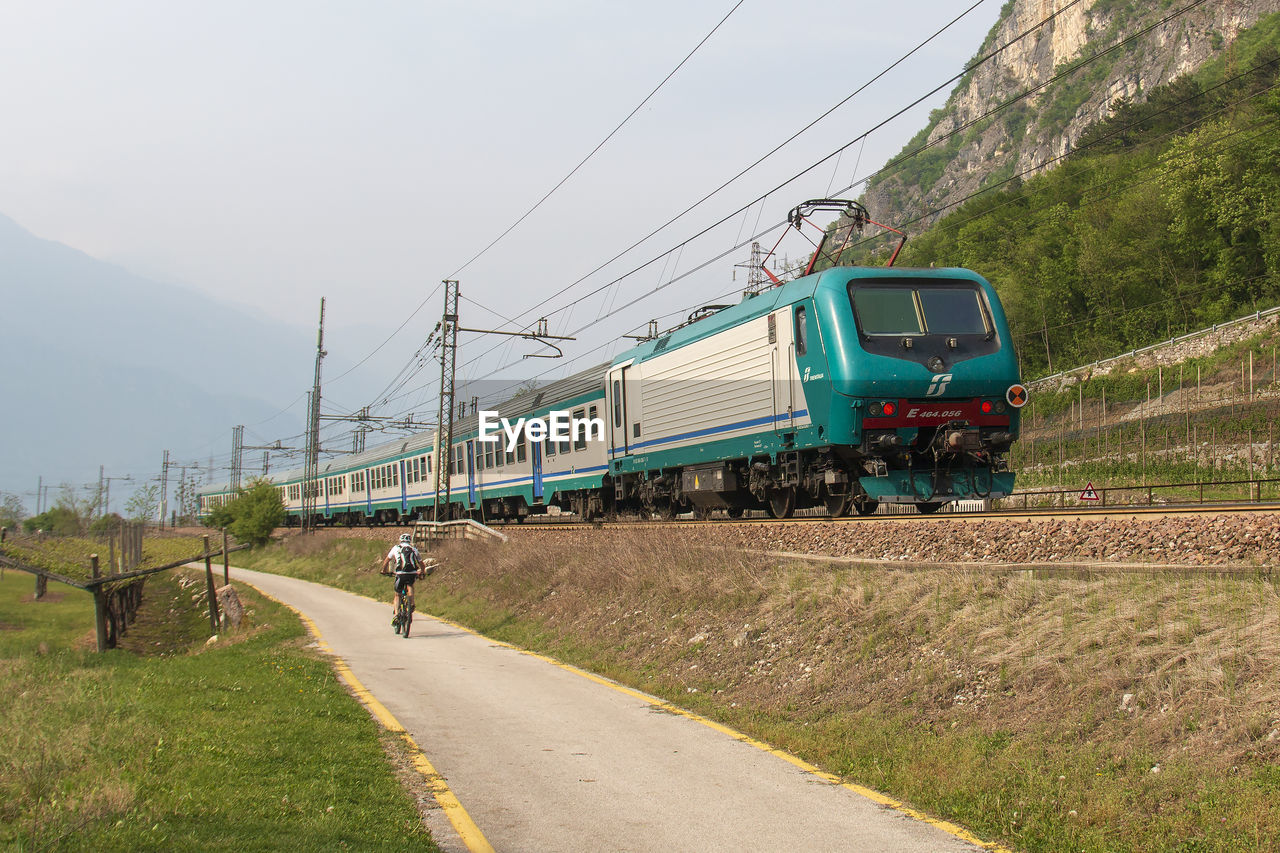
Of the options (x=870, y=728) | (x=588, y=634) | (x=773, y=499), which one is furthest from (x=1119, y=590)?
(x=773, y=499)

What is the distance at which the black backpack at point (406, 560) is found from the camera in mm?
17891

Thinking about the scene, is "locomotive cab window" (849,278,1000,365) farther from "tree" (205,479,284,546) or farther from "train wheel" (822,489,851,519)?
"tree" (205,479,284,546)

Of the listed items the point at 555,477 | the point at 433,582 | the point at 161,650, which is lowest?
the point at 161,650

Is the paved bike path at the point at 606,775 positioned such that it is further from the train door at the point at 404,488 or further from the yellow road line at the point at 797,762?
the train door at the point at 404,488

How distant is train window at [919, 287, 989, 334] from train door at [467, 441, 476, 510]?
25000 mm

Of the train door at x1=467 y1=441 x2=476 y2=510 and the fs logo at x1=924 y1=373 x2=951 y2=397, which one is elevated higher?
the train door at x1=467 y1=441 x2=476 y2=510

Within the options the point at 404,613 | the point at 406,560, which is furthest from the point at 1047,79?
the point at 404,613

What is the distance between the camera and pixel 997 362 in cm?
1504

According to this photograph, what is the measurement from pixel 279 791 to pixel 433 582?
19.2 m

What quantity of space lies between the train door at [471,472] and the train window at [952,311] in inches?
984

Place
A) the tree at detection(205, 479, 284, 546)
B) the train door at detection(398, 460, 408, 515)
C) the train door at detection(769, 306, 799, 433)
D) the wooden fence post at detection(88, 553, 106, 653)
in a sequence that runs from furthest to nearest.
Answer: the tree at detection(205, 479, 284, 546)
the train door at detection(398, 460, 408, 515)
the wooden fence post at detection(88, 553, 106, 653)
the train door at detection(769, 306, 799, 433)

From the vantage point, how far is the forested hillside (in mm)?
53719

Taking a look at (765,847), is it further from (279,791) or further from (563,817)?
(279,791)

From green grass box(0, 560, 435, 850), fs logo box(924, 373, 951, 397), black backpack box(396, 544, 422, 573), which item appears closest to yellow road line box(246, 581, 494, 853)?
green grass box(0, 560, 435, 850)
